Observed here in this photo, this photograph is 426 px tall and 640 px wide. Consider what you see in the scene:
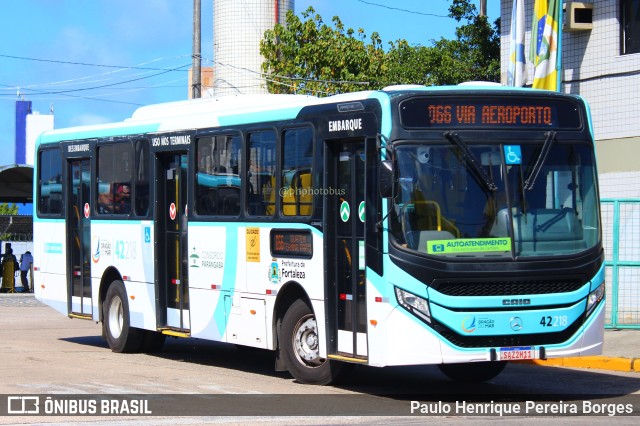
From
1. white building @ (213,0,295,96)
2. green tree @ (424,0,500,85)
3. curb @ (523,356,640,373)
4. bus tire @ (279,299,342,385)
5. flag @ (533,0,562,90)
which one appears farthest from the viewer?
white building @ (213,0,295,96)

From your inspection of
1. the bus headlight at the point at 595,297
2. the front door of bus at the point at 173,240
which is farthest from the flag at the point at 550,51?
the bus headlight at the point at 595,297

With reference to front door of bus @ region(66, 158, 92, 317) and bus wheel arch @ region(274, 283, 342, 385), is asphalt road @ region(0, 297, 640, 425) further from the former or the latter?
front door of bus @ region(66, 158, 92, 317)

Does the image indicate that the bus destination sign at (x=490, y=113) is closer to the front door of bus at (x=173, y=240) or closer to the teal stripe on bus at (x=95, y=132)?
the front door of bus at (x=173, y=240)

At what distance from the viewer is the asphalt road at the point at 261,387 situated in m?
10.9

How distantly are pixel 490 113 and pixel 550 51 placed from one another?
23.8 feet

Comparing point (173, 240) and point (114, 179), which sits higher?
point (114, 179)

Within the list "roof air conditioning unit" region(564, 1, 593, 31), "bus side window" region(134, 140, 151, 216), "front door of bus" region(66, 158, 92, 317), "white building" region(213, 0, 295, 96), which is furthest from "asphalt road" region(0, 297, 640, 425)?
"white building" region(213, 0, 295, 96)

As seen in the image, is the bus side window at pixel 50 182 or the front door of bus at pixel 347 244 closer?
the front door of bus at pixel 347 244

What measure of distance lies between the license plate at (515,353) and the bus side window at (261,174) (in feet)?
11.6

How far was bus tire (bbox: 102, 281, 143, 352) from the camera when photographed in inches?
667

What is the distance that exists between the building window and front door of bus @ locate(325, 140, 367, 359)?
8.16 meters

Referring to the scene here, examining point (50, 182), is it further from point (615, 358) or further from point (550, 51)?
point (615, 358)

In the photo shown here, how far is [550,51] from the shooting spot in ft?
61.1

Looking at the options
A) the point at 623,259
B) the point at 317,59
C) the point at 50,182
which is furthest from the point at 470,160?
the point at 317,59
